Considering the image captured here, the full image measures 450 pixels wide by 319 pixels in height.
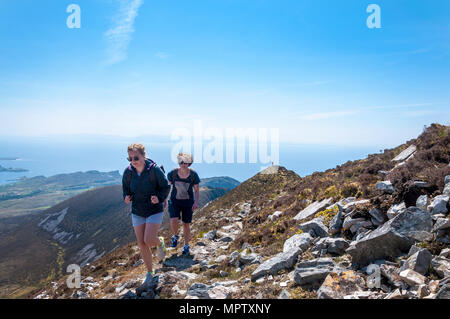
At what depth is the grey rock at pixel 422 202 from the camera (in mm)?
5238

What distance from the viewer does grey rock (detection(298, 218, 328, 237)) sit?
269 inches

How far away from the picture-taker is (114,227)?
346ft

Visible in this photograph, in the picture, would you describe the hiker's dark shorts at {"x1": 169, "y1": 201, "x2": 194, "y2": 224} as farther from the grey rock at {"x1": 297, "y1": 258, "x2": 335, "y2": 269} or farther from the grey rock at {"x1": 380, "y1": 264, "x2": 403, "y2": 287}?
the grey rock at {"x1": 380, "y1": 264, "x2": 403, "y2": 287}

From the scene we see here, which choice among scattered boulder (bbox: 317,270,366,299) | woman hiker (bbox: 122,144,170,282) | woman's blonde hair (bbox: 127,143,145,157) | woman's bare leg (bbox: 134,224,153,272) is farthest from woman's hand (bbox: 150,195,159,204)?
scattered boulder (bbox: 317,270,366,299)

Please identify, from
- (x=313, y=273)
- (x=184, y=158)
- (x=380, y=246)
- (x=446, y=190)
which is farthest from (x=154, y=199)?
(x=446, y=190)

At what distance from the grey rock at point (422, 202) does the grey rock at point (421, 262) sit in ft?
5.36

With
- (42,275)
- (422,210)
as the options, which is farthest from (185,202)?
(42,275)

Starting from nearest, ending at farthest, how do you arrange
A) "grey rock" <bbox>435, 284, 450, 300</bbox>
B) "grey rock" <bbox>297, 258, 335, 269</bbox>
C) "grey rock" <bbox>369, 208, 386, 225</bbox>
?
"grey rock" <bbox>435, 284, 450, 300</bbox>, "grey rock" <bbox>297, 258, 335, 269</bbox>, "grey rock" <bbox>369, 208, 386, 225</bbox>

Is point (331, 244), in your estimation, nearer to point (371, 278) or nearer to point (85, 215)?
point (371, 278)

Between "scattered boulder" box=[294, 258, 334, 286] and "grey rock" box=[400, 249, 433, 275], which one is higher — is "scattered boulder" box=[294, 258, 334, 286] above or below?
below

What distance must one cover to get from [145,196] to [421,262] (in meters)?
5.59

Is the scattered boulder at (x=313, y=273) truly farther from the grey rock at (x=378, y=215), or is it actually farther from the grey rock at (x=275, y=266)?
the grey rock at (x=378, y=215)

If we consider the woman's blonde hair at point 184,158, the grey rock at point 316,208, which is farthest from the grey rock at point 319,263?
the woman's blonde hair at point 184,158

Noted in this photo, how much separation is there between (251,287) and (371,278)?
7.17ft
